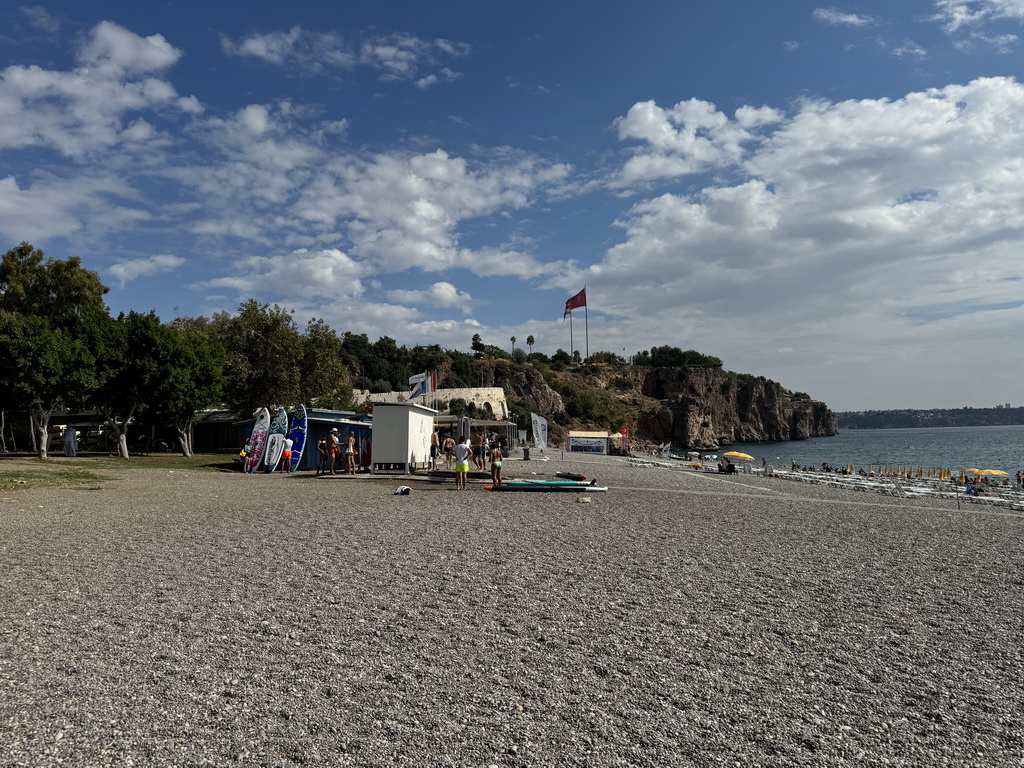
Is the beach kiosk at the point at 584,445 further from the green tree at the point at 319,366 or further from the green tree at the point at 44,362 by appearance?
the green tree at the point at 44,362

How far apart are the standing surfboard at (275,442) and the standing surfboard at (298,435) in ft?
1.44

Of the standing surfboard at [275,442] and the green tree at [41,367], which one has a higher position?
the green tree at [41,367]

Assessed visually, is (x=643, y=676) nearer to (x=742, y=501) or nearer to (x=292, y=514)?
(x=292, y=514)

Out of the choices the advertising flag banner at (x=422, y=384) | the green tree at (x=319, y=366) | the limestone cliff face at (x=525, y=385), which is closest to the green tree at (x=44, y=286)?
the green tree at (x=319, y=366)

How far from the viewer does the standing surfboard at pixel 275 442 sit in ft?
84.5

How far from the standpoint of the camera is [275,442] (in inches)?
1022

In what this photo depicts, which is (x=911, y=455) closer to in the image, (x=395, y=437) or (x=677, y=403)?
(x=677, y=403)

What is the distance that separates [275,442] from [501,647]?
74.1 feet

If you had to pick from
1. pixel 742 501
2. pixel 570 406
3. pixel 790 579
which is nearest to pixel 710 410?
pixel 570 406

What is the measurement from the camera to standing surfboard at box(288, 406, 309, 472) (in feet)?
87.3

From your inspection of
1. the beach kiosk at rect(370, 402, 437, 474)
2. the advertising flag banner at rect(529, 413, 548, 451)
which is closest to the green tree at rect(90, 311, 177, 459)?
the beach kiosk at rect(370, 402, 437, 474)

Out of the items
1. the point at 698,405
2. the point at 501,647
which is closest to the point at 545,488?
the point at 501,647

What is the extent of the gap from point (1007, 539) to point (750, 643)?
9125mm

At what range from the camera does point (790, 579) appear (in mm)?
8086
